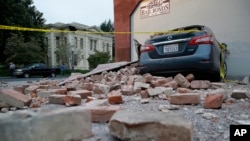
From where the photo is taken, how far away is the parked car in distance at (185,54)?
208 inches

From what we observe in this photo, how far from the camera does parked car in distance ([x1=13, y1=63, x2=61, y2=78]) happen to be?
25.2 m

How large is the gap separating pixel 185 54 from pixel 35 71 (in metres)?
23.5

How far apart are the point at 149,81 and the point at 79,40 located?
44.0 metres

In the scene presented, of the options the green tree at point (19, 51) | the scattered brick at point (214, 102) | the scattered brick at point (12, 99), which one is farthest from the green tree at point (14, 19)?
the scattered brick at point (214, 102)

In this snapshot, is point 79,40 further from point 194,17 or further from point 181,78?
point 181,78

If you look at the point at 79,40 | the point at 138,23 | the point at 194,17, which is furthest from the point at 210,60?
the point at 79,40

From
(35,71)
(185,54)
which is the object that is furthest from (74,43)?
(185,54)

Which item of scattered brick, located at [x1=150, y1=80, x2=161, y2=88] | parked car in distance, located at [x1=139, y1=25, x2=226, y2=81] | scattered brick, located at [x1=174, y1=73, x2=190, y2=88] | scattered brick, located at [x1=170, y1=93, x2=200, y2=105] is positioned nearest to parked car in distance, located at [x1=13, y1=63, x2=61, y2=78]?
parked car in distance, located at [x1=139, y1=25, x2=226, y2=81]

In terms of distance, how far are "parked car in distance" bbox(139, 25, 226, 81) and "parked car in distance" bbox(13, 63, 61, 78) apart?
21.8 meters

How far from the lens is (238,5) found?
10.4m

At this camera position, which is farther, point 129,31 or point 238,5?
point 129,31

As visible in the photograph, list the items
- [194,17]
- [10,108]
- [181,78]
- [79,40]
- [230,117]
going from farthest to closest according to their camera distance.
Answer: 1. [79,40]
2. [194,17]
3. [181,78]
4. [10,108]
5. [230,117]

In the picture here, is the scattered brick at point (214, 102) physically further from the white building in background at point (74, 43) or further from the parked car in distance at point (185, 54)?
the white building in background at point (74, 43)

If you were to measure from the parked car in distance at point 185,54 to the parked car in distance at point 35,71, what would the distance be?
21840mm
